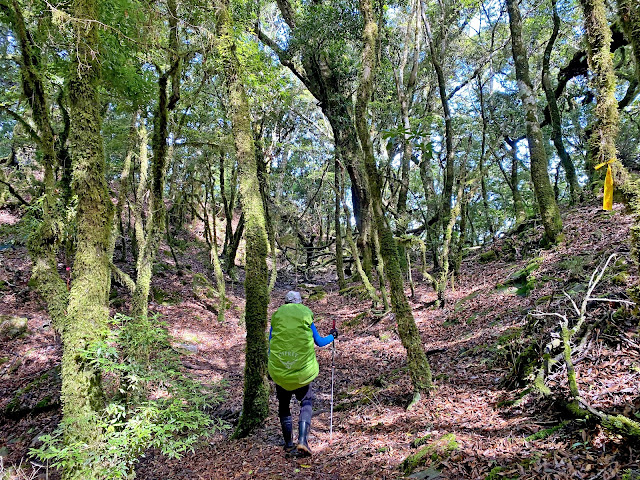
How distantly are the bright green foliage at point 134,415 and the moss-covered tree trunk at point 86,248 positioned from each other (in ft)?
0.46

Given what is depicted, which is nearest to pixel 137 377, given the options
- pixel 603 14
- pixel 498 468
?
pixel 498 468

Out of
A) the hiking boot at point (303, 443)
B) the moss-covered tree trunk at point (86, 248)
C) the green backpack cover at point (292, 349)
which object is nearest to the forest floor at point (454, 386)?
the hiking boot at point (303, 443)

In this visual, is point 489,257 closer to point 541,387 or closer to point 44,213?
point 541,387

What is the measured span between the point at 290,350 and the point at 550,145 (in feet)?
72.2

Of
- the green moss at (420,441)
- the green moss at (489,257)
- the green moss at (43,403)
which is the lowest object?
the green moss at (43,403)

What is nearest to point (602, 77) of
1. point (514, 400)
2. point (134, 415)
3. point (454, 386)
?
point (514, 400)

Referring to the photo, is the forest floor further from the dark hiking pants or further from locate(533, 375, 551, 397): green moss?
the dark hiking pants

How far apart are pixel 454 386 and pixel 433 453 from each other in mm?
1917

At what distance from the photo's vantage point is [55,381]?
28.4 feet

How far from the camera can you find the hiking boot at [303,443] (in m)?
4.70

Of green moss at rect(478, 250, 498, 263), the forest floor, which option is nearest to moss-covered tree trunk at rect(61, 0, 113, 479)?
the forest floor

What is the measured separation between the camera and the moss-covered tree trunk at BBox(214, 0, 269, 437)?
5.74m

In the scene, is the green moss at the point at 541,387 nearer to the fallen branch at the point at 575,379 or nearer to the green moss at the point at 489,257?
A: the fallen branch at the point at 575,379

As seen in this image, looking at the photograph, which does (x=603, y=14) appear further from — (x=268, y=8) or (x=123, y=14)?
(x=268, y=8)
